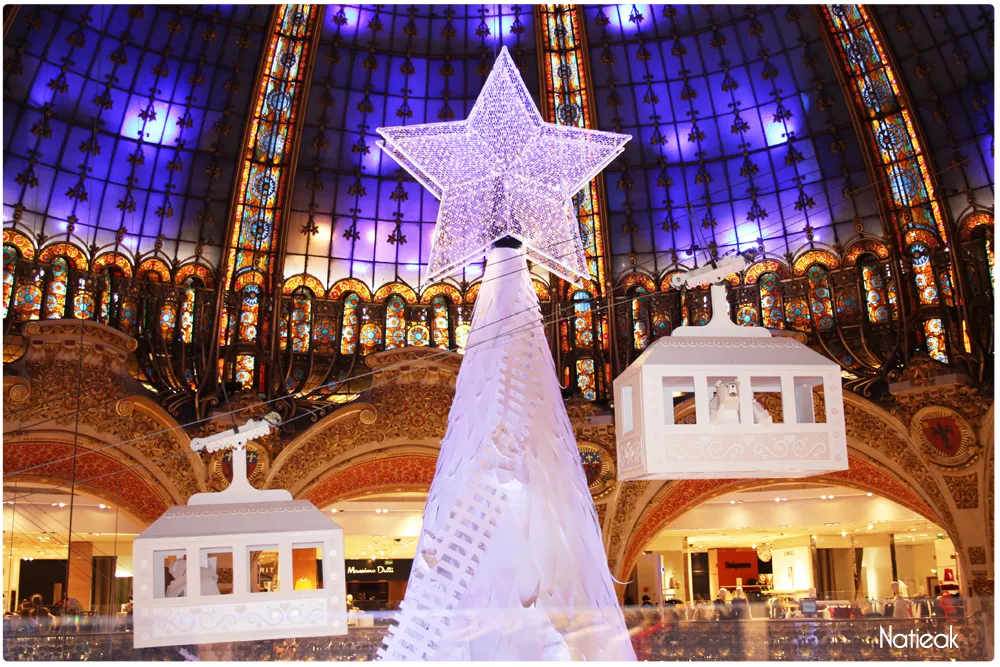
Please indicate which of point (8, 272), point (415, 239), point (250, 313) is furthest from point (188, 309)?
point (415, 239)

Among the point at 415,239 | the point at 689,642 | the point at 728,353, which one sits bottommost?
the point at 689,642

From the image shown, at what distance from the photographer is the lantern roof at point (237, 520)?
614cm

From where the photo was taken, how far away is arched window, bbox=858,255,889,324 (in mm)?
18078

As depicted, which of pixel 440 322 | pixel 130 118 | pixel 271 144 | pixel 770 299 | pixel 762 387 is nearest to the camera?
pixel 762 387

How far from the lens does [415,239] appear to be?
1955 cm

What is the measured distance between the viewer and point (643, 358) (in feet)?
19.2

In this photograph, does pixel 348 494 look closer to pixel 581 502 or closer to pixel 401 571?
pixel 401 571

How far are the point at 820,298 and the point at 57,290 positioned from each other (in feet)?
45.5

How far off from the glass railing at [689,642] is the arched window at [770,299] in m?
11.6

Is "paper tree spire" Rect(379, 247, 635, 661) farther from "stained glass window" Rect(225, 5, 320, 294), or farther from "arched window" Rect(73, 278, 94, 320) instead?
"stained glass window" Rect(225, 5, 320, 294)

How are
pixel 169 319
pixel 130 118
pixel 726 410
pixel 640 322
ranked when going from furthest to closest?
pixel 640 322 < pixel 169 319 < pixel 130 118 < pixel 726 410

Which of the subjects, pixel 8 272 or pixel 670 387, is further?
pixel 8 272

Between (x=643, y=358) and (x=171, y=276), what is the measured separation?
14296 mm

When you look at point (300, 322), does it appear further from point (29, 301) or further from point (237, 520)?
point (237, 520)
